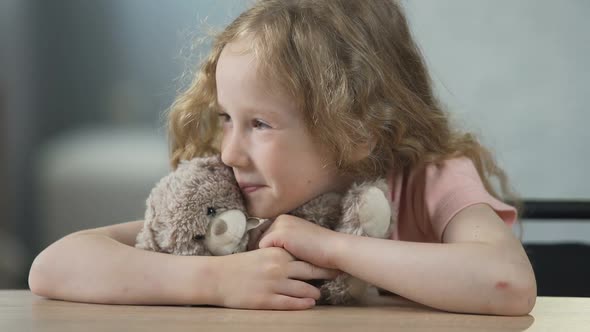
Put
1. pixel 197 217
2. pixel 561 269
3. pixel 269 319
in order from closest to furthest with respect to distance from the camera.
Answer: pixel 269 319
pixel 197 217
pixel 561 269

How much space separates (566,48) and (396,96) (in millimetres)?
1396

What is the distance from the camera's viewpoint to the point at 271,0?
1.05 meters

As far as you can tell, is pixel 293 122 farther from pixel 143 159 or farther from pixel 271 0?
pixel 143 159

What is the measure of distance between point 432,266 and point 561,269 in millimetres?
754

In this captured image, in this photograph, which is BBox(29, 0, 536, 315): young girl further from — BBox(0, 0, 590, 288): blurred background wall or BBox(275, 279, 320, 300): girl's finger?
BBox(0, 0, 590, 288): blurred background wall

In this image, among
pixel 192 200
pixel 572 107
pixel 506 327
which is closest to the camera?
pixel 506 327

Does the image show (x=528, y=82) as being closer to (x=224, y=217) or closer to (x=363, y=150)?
(x=363, y=150)

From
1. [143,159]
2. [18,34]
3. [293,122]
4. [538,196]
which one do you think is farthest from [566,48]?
[18,34]

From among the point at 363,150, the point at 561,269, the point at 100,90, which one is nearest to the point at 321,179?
the point at 363,150

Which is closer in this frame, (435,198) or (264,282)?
(264,282)

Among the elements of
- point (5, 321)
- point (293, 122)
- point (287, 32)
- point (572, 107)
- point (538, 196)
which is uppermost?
point (287, 32)

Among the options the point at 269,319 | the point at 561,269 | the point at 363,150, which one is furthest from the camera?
the point at 561,269

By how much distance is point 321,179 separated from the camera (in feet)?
3.16

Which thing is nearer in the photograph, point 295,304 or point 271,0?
point 295,304
